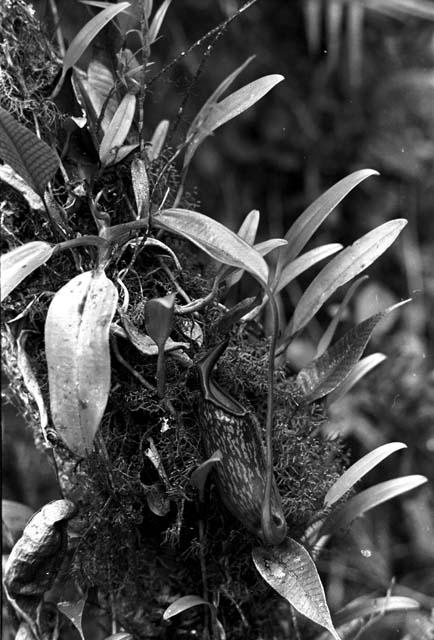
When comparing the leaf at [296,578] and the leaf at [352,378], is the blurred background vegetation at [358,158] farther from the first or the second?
A: the leaf at [296,578]

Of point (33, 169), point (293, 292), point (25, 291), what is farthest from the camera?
point (293, 292)

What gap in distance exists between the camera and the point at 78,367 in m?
0.57

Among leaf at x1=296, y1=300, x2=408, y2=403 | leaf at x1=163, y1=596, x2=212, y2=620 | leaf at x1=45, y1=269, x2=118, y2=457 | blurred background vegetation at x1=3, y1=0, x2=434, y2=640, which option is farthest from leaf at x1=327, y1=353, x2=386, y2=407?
blurred background vegetation at x1=3, y1=0, x2=434, y2=640

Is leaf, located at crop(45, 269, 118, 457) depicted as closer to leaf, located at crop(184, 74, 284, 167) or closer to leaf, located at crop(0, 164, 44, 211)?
leaf, located at crop(0, 164, 44, 211)

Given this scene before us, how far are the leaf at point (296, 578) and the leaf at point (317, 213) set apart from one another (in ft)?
1.05

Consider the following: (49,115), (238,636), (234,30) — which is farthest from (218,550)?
(234,30)

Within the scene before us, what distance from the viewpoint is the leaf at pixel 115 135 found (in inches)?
30.3

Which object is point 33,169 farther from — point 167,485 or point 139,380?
point 167,485

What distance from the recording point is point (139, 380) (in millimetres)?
741

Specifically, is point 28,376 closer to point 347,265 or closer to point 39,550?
point 39,550

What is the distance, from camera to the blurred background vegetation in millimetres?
1811

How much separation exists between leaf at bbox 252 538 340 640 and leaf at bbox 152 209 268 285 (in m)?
0.29

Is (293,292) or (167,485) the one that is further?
(293,292)

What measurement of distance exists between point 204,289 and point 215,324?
0.06m
